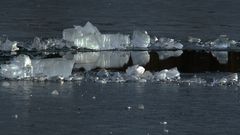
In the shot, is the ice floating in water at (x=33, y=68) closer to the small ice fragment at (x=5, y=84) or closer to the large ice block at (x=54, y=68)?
the large ice block at (x=54, y=68)

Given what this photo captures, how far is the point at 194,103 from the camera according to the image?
31.1 feet

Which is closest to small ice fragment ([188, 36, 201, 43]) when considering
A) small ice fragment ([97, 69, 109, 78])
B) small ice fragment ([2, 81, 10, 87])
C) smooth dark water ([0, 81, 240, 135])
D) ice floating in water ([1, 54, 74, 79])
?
small ice fragment ([97, 69, 109, 78])

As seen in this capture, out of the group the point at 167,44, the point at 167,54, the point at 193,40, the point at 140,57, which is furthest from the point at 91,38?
the point at 193,40

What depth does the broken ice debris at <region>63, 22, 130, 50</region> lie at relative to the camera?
14117 millimetres

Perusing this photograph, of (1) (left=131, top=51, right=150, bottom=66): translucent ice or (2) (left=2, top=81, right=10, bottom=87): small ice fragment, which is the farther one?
(1) (left=131, top=51, right=150, bottom=66): translucent ice

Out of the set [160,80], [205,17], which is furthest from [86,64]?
[205,17]

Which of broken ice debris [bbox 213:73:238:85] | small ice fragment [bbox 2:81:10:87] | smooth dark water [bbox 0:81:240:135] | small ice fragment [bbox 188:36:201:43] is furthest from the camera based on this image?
small ice fragment [bbox 188:36:201:43]

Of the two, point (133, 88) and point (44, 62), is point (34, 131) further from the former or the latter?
point (44, 62)

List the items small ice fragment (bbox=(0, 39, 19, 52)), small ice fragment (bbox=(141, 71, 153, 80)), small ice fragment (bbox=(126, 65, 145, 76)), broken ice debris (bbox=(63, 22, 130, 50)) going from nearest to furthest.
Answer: small ice fragment (bbox=(141, 71, 153, 80))
small ice fragment (bbox=(126, 65, 145, 76))
small ice fragment (bbox=(0, 39, 19, 52))
broken ice debris (bbox=(63, 22, 130, 50))

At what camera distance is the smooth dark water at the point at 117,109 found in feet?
26.1

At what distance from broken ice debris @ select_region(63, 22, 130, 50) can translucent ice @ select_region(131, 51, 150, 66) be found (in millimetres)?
560

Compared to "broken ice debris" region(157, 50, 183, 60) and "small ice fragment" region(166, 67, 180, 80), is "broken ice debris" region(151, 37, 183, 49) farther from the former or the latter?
"small ice fragment" region(166, 67, 180, 80)

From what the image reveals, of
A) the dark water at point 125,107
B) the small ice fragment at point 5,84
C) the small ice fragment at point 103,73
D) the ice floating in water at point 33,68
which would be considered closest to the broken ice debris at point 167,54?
the dark water at point 125,107

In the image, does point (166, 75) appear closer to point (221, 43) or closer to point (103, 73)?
point (103, 73)
